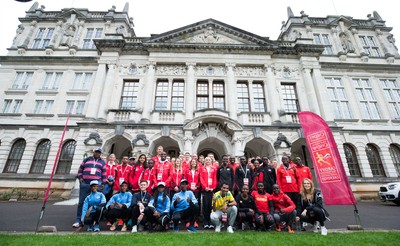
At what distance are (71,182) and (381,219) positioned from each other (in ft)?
59.8

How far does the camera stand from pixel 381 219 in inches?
295

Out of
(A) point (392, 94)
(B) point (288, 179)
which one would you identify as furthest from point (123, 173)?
(A) point (392, 94)

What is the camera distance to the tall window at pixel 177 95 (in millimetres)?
16288

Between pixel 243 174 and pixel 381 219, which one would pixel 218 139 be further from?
pixel 381 219

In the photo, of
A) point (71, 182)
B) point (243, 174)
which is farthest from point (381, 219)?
point (71, 182)

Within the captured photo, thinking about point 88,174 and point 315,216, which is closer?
point 315,216

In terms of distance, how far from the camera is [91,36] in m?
20.5

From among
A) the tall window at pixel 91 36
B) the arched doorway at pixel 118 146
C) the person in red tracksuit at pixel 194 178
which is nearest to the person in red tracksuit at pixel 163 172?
the person in red tracksuit at pixel 194 178

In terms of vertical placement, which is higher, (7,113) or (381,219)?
(7,113)

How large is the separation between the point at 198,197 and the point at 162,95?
11.4 metres

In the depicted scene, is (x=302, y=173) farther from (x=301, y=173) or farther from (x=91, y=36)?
(x=91, y=36)

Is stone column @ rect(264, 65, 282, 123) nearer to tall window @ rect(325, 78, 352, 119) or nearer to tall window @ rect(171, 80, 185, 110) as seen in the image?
tall window @ rect(325, 78, 352, 119)

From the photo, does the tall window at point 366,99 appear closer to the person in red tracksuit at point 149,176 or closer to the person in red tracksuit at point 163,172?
the person in red tracksuit at point 163,172

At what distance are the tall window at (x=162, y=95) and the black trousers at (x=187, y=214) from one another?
11.2m
